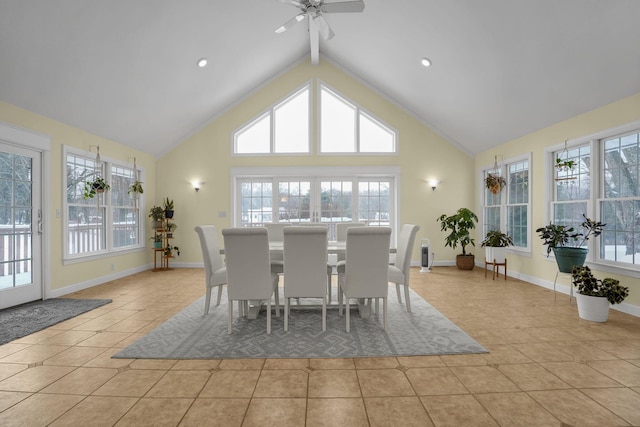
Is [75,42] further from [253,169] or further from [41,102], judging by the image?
[253,169]

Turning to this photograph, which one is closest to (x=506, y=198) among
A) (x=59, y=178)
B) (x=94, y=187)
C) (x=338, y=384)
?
(x=338, y=384)

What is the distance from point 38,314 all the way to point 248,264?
103 inches

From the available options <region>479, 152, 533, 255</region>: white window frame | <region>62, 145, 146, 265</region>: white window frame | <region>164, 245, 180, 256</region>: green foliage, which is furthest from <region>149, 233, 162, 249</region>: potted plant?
<region>479, 152, 533, 255</region>: white window frame

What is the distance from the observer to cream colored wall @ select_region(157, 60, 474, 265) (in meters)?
6.95

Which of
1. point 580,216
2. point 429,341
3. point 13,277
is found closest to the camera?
point 429,341

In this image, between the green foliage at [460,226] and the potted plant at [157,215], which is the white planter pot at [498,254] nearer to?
the green foliage at [460,226]

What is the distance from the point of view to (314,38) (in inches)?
222

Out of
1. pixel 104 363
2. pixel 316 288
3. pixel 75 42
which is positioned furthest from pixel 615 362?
pixel 75 42

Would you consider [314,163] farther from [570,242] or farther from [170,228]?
[570,242]

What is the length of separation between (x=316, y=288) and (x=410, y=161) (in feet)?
15.5

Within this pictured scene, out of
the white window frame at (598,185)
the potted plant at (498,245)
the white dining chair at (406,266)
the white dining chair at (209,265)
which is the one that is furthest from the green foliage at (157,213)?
the white window frame at (598,185)

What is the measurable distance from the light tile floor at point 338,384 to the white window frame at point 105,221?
1.91 m

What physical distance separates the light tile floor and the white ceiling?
9.12 ft

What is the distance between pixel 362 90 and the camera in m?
7.02
